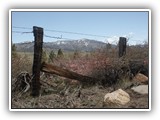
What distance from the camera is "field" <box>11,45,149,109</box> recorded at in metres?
4.33

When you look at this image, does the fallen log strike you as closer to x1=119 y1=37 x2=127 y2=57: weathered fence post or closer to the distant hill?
→ the distant hill

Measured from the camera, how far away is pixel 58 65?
4.39 meters

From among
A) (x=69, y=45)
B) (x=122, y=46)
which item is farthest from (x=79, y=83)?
(x=122, y=46)

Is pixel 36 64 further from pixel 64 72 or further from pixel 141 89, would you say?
pixel 141 89

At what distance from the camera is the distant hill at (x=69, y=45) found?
14.1ft

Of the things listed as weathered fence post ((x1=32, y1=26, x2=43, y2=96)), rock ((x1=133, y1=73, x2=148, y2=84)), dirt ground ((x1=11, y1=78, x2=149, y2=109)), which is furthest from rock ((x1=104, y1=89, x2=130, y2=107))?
weathered fence post ((x1=32, y1=26, x2=43, y2=96))

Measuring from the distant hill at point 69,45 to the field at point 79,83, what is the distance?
1.9 inches

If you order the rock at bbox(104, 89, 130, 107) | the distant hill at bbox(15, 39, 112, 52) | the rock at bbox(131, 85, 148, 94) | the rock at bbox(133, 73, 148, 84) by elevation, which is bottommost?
the rock at bbox(104, 89, 130, 107)

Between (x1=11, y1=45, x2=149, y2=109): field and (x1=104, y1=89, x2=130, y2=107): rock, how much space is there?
3cm

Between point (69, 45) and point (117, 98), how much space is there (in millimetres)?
626

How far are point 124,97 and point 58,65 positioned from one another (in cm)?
65

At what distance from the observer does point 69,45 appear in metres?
4.33

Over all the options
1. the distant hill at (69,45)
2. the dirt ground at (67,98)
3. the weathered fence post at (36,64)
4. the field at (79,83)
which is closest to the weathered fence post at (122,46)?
the field at (79,83)
